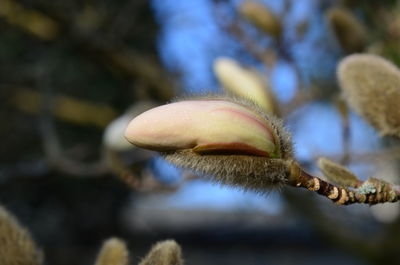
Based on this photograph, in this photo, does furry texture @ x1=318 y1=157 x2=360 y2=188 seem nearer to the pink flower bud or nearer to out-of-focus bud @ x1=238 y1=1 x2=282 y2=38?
the pink flower bud

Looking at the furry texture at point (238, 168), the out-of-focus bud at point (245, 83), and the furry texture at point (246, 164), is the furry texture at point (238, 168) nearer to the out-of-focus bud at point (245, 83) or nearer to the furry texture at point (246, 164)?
the furry texture at point (246, 164)

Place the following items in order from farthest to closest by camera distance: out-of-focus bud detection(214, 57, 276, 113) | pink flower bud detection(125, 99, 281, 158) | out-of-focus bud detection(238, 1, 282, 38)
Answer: out-of-focus bud detection(238, 1, 282, 38) < out-of-focus bud detection(214, 57, 276, 113) < pink flower bud detection(125, 99, 281, 158)

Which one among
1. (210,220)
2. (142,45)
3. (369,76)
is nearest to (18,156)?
(142,45)

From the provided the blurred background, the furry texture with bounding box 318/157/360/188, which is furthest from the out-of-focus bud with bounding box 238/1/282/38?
the furry texture with bounding box 318/157/360/188

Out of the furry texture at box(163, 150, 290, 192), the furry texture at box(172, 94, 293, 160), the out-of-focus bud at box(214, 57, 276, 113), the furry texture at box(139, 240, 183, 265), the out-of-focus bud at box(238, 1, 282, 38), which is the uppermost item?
the out-of-focus bud at box(238, 1, 282, 38)

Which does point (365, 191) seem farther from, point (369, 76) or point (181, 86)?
point (181, 86)
